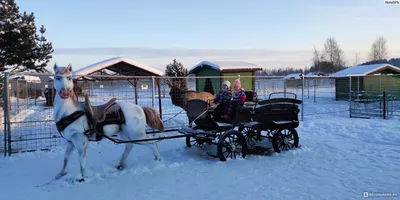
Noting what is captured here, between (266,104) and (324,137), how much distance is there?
3.06 m

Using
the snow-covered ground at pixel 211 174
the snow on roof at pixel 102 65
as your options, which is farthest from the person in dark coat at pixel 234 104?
the snow on roof at pixel 102 65

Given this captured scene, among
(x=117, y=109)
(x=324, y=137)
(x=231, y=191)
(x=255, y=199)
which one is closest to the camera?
(x=255, y=199)

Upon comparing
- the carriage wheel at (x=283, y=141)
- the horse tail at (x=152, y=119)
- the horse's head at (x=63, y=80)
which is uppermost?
the horse's head at (x=63, y=80)

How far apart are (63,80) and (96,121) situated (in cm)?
96

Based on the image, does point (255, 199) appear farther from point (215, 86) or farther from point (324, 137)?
point (215, 86)

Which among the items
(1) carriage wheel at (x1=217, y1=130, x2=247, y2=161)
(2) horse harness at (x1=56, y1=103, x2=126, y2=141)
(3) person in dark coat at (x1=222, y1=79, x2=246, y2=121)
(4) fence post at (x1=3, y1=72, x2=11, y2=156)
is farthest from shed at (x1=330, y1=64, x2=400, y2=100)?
(4) fence post at (x1=3, y1=72, x2=11, y2=156)

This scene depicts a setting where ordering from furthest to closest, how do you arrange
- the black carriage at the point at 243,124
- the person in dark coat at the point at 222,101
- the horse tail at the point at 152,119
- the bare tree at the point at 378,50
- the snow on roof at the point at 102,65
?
the bare tree at the point at 378,50, the snow on roof at the point at 102,65, the person in dark coat at the point at 222,101, the black carriage at the point at 243,124, the horse tail at the point at 152,119

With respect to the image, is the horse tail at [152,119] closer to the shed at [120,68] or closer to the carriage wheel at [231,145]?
the carriage wheel at [231,145]

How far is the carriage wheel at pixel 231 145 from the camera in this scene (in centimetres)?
678

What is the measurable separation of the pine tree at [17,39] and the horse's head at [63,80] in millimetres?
11717

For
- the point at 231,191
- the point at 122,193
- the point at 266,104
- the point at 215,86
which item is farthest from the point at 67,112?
the point at 215,86

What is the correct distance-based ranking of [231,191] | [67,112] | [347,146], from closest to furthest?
[231,191], [67,112], [347,146]

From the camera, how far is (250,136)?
8.54m

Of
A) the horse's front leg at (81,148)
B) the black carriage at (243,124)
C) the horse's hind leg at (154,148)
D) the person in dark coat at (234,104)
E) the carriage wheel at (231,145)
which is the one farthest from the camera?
the person in dark coat at (234,104)
